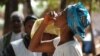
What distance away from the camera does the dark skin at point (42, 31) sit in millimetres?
4715

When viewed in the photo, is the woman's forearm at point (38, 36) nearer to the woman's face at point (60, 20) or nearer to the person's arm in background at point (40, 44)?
the person's arm in background at point (40, 44)

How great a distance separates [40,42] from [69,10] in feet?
2.42

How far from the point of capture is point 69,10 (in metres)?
4.77

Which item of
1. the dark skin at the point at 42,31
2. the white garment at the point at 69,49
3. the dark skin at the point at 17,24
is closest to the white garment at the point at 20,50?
the dark skin at the point at 42,31

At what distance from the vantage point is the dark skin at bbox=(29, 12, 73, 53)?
15.5ft

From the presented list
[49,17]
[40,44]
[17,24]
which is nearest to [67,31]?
[49,17]

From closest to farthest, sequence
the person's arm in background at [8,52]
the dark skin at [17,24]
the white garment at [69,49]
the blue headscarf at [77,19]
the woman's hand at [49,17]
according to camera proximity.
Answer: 1. the white garment at [69,49]
2. the blue headscarf at [77,19]
3. the woman's hand at [49,17]
4. the person's arm in background at [8,52]
5. the dark skin at [17,24]

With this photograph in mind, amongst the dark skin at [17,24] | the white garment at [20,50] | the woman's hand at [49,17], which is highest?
the woman's hand at [49,17]

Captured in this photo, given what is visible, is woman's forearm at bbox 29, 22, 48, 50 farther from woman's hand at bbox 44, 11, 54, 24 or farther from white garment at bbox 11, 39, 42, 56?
white garment at bbox 11, 39, 42, 56

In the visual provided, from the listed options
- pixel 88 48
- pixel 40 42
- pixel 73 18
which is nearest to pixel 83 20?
pixel 73 18

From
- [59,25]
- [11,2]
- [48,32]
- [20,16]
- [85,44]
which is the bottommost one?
[85,44]

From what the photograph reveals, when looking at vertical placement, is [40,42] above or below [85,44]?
above

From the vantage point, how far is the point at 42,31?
17.1 feet

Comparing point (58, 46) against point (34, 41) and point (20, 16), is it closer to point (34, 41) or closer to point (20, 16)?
point (34, 41)
